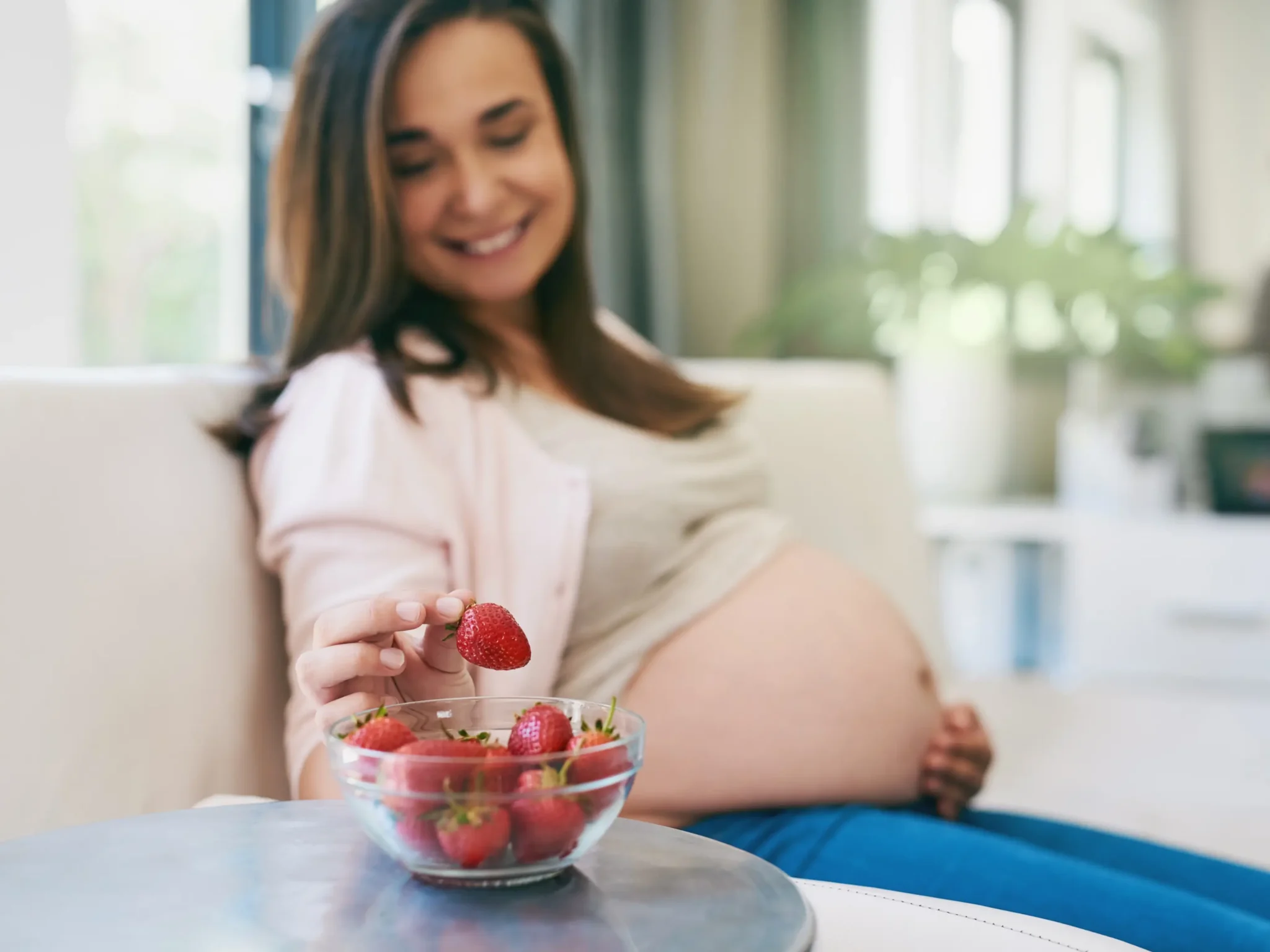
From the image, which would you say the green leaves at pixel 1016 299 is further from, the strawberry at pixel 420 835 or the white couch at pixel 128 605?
the strawberry at pixel 420 835

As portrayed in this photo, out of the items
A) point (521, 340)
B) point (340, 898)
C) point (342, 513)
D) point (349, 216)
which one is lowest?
point (340, 898)

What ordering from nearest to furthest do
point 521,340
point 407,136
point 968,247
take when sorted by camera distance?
point 407,136
point 521,340
point 968,247

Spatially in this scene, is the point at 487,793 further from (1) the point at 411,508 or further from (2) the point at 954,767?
(2) the point at 954,767

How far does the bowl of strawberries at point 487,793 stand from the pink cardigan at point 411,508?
35cm

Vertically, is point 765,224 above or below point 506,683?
above

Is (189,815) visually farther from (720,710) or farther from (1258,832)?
(1258,832)

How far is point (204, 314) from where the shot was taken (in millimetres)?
2383

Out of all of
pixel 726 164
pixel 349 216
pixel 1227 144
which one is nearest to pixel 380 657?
pixel 349 216

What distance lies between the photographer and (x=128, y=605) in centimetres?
90

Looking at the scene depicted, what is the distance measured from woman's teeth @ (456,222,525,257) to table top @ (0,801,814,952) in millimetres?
695

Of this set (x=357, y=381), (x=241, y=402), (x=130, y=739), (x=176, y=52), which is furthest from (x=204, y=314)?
(x=130, y=739)

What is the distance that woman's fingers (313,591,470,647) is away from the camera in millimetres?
677

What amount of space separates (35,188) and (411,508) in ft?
2.85

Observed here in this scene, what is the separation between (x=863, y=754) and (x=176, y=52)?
1.86 metres
